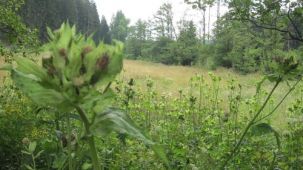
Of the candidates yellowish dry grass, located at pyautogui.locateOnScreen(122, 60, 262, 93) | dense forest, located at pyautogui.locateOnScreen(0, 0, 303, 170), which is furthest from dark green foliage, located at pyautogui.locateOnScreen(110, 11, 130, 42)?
dense forest, located at pyautogui.locateOnScreen(0, 0, 303, 170)

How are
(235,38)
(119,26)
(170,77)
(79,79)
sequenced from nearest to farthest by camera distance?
(79,79) → (170,77) → (235,38) → (119,26)

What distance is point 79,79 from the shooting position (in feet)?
2.18

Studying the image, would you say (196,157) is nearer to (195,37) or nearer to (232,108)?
(232,108)

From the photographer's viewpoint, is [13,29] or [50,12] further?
[50,12]

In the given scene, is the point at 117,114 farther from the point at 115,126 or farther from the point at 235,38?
the point at 235,38

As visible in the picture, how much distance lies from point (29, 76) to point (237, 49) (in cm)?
3385

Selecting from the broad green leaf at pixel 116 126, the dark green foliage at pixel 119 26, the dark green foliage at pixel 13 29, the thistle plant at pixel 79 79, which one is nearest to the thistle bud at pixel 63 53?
the thistle plant at pixel 79 79

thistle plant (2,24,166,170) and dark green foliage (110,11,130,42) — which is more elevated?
dark green foliage (110,11,130,42)

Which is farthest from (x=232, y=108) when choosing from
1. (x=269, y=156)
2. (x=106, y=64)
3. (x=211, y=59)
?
(x=211, y=59)

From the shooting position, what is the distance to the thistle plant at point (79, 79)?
68 centimetres

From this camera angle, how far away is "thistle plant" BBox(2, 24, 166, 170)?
0.68 meters

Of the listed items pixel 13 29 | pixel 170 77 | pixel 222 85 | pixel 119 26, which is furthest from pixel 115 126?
pixel 119 26

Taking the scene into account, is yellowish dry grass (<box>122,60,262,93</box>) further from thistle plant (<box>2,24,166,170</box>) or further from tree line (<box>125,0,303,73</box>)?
thistle plant (<box>2,24,166,170</box>)

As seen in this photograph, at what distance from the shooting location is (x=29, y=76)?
2.32 ft
